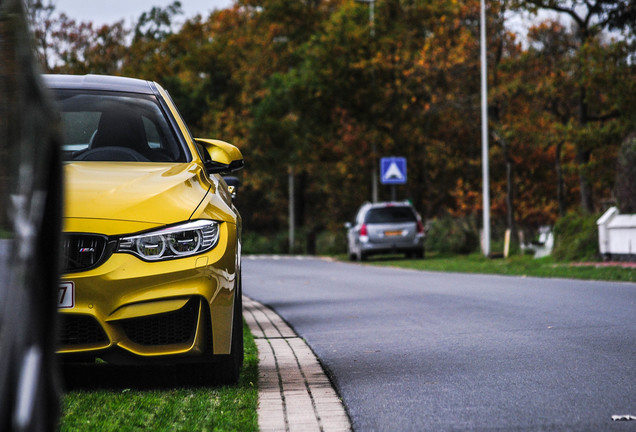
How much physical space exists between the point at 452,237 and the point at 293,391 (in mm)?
28210

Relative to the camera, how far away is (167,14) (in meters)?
49.3

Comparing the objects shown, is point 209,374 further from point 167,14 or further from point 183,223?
point 167,14

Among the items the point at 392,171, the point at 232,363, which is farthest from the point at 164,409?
the point at 392,171

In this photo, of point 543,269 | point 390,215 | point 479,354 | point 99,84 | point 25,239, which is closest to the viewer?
point 25,239

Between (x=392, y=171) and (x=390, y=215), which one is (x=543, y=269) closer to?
(x=390, y=215)

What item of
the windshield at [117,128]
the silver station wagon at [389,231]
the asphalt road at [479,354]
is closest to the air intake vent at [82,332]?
the asphalt road at [479,354]

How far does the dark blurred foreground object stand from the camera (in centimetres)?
176

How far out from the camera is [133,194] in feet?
17.7

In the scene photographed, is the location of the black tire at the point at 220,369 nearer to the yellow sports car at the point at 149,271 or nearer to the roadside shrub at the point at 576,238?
the yellow sports car at the point at 149,271

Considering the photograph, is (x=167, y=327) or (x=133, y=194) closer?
(x=167, y=327)

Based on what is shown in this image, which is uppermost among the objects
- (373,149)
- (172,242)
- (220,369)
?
(373,149)

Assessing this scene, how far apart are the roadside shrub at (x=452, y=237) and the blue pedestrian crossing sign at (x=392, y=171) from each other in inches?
97.2

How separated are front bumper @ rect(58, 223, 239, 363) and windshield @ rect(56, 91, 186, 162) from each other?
1.25 metres

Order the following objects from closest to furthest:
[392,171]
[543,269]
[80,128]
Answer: [80,128] < [543,269] < [392,171]
